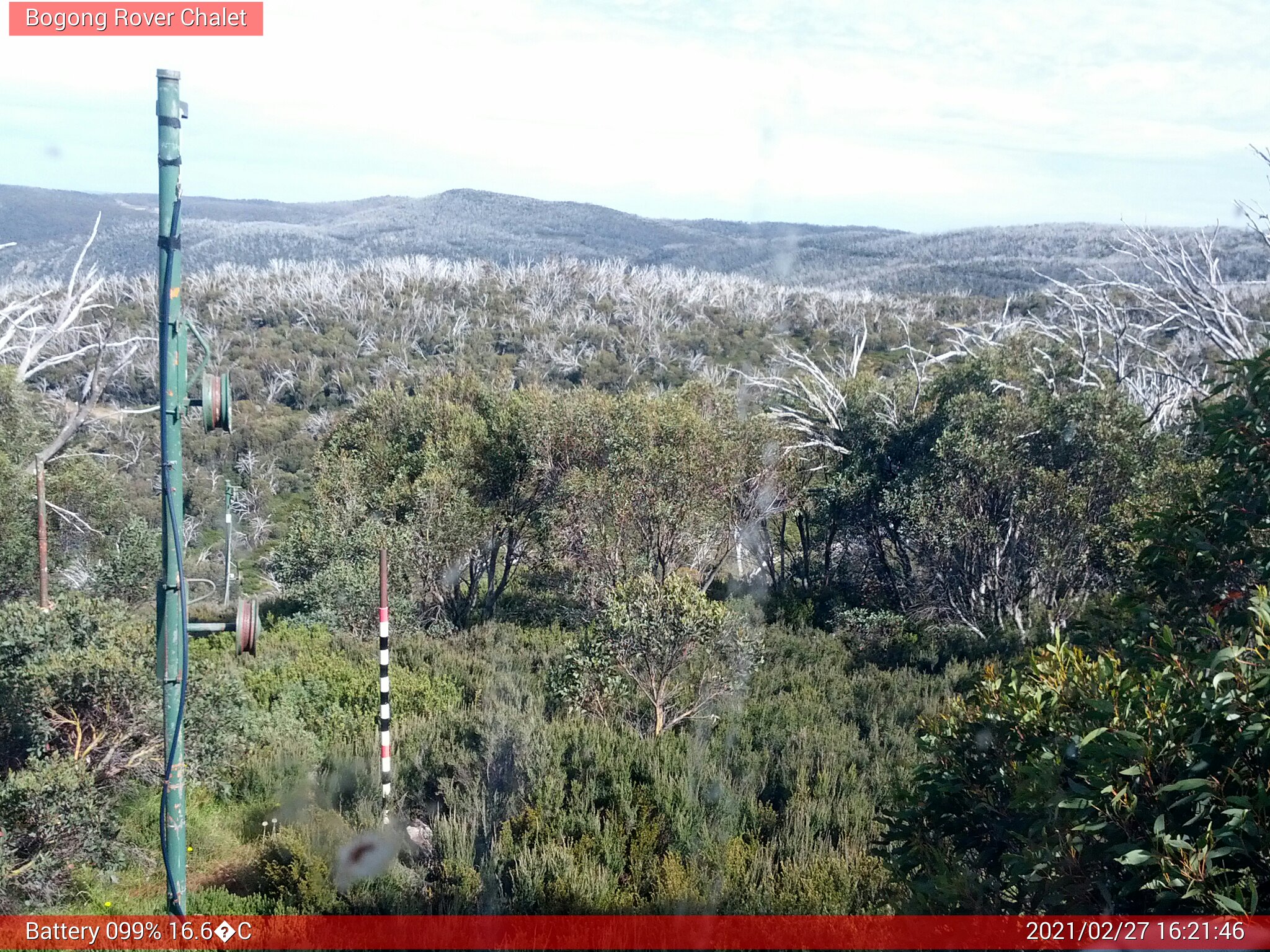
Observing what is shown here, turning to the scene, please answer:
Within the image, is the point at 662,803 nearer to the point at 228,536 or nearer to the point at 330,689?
the point at 330,689

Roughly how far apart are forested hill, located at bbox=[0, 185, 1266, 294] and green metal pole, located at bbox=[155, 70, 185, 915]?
28.0 m

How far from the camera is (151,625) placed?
9.34 m

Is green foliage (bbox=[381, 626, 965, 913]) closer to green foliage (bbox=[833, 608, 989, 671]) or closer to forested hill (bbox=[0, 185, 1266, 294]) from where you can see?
green foliage (bbox=[833, 608, 989, 671])

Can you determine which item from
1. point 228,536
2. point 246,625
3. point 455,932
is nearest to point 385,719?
point 455,932

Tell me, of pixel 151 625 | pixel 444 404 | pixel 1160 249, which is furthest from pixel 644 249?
pixel 151 625

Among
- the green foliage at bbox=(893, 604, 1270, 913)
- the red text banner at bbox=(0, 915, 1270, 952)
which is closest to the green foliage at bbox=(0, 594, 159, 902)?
the red text banner at bbox=(0, 915, 1270, 952)

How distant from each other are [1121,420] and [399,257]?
6883cm

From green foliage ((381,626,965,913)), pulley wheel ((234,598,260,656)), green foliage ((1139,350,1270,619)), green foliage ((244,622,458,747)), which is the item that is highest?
green foliage ((1139,350,1270,619))

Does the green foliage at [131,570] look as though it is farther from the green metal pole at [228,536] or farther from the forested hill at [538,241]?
the forested hill at [538,241]

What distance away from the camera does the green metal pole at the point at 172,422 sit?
393 centimetres

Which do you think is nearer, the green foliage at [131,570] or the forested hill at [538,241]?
the green foliage at [131,570]

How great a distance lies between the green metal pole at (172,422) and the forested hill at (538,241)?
2802cm

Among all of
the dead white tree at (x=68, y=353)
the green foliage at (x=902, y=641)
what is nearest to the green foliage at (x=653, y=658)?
the green foliage at (x=902, y=641)

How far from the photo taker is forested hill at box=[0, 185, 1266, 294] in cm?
4656
